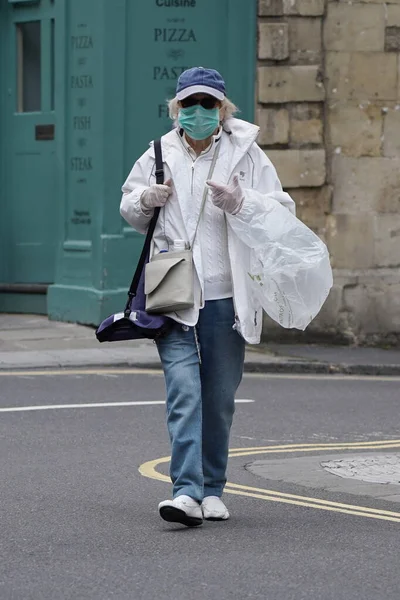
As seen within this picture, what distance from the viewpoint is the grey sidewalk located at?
12609 millimetres

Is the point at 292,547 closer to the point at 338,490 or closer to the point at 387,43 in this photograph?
the point at 338,490

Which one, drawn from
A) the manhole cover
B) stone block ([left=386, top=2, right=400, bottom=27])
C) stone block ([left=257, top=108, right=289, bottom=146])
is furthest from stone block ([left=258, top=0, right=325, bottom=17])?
the manhole cover

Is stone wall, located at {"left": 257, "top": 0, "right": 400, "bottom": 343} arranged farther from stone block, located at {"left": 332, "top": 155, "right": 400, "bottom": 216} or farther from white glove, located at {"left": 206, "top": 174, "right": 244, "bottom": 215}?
white glove, located at {"left": 206, "top": 174, "right": 244, "bottom": 215}

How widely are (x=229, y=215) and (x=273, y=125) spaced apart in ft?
26.9

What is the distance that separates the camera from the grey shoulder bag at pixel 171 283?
619 centimetres

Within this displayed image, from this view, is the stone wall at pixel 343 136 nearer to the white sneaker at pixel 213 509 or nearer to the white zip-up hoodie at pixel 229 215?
the white zip-up hoodie at pixel 229 215

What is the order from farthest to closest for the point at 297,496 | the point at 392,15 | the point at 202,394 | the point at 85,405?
1. the point at 392,15
2. the point at 85,405
3. the point at 297,496
4. the point at 202,394

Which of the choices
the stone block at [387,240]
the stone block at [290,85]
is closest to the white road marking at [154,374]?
the stone block at [387,240]

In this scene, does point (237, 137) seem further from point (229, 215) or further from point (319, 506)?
point (319, 506)

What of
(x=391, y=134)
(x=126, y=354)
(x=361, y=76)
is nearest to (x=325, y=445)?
(x=126, y=354)

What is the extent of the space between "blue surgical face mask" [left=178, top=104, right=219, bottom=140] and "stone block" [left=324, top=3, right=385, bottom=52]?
27.5 feet

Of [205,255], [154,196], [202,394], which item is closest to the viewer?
[154,196]

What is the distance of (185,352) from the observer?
6273 millimetres

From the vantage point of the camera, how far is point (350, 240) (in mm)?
14609
